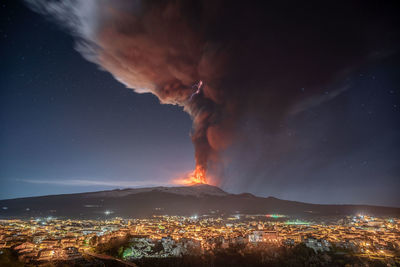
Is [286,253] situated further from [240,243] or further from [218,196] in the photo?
[218,196]

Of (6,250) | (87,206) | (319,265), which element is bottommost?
(319,265)

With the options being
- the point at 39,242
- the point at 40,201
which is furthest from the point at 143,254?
the point at 40,201

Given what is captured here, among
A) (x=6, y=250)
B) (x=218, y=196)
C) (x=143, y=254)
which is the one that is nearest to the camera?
(x=6, y=250)

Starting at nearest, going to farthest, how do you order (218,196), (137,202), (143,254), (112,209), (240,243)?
(143,254) < (240,243) < (112,209) < (137,202) < (218,196)

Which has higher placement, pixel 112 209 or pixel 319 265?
pixel 112 209

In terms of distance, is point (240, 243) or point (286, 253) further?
point (240, 243)

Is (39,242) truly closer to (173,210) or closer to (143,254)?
(143,254)

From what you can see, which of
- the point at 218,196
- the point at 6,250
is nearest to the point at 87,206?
the point at 218,196
